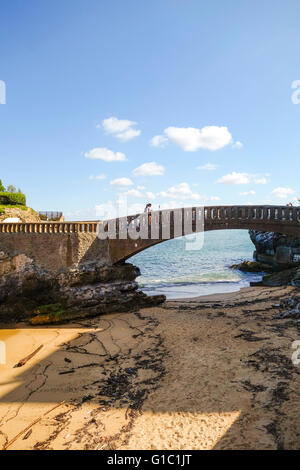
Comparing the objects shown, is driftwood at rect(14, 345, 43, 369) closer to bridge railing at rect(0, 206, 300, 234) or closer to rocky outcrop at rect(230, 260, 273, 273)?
bridge railing at rect(0, 206, 300, 234)

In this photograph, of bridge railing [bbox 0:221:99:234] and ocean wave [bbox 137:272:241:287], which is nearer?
bridge railing [bbox 0:221:99:234]

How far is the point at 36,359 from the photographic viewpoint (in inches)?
462

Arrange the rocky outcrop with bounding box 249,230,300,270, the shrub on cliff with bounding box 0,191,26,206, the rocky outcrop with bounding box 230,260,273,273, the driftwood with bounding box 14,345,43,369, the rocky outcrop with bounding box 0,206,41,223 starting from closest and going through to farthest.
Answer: the driftwood with bounding box 14,345,43,369, the rocky outcrop with bounding box 0,206,41,223, the shrub on cliff with bounding box 0,191,26,206, the rocky outcrop with bounding box 249,230,300,270, the rocky outcrop with bounding box 230,260,273,273

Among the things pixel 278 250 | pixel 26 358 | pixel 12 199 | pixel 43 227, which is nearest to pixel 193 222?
pixel 43 227

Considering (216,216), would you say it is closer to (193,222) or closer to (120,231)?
(193,222)

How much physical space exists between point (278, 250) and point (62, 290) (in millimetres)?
27261

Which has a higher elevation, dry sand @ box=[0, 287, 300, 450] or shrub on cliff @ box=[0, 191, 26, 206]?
shrub on cliff @ box=[0, 191, 26, 206]

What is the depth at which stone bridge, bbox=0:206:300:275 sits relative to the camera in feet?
63.6

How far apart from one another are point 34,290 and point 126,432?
46.3 feet

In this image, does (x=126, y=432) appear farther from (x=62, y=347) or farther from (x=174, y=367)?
(x=62, y=347)

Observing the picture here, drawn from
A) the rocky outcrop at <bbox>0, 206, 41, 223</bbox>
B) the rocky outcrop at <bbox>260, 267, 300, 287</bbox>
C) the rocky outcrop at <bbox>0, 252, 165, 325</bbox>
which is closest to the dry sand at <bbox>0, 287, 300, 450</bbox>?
the rocky outcrop at <bbox>0, 252, 165, 325</bbox>

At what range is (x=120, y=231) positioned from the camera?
68.9 ft

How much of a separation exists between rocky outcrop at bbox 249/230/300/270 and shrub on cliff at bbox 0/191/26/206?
30.4 metres
